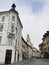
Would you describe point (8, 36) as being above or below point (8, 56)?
above

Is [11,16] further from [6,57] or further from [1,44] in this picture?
[6,57]

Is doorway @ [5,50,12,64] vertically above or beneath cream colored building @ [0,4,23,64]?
beneath

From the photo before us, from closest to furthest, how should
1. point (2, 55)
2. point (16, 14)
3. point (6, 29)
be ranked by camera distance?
point (2, 55)
point (6, 29)
point (16, 14)

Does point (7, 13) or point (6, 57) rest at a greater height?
point (7, 13)

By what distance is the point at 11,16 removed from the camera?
124 feet

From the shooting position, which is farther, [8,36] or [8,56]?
[8,36]

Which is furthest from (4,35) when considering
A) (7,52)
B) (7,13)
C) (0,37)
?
(7,13)

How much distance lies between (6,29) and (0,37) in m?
2.94

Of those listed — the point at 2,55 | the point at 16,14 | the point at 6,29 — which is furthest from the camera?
the point at 16,14

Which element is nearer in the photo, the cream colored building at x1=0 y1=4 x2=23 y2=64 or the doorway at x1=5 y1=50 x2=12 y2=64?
the doorway at x1=5 y1=50 x2=12 y2=64

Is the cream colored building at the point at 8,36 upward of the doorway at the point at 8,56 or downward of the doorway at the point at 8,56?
upward

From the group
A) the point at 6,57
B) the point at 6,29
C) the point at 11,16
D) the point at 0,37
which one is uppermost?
the point at 11,16

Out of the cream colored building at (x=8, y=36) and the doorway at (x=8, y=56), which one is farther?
the cream colored building at (x=8, y=36)

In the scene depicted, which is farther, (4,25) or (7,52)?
(4,25)
